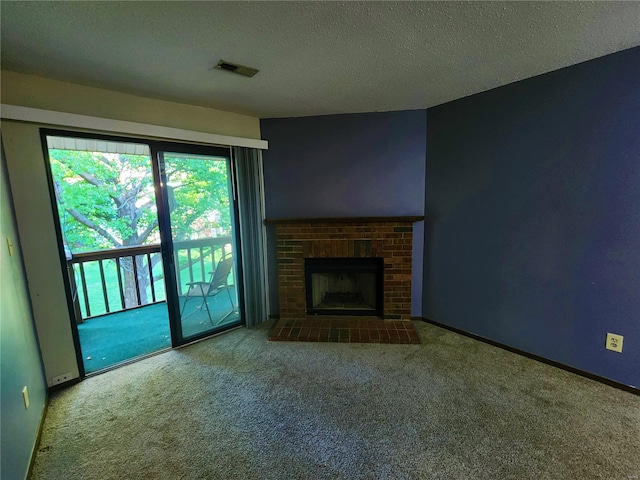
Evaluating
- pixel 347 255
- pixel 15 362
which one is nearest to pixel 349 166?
pixel 347 255

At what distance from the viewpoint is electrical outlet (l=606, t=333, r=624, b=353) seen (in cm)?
191

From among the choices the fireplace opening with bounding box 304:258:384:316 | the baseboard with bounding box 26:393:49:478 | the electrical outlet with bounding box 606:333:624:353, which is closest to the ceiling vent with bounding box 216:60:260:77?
the fireplace opening with bounding box 304:258:384:316

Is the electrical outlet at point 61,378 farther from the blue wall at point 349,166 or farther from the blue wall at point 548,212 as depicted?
the blue wall at point 548,212

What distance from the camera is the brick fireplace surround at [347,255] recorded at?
2.96 m

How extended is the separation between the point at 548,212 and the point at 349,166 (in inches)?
72.9

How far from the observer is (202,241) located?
285cm

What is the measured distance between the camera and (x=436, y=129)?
2.85 m

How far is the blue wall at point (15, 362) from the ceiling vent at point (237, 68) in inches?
61.8

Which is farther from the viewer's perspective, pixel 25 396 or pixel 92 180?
pixel 92 180

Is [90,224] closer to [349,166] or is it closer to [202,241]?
[202,241]

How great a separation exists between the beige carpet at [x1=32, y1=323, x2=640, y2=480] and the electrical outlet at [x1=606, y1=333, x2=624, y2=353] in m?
0.29

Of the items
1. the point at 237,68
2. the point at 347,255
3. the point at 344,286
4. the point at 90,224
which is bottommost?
the point at 344,286

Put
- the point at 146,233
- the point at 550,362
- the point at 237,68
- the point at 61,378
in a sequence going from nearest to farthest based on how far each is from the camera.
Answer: the point at 237,68, the point at 61,378, the point at 550,362, the point at 146,233

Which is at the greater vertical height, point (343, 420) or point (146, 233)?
point (146, 233)
